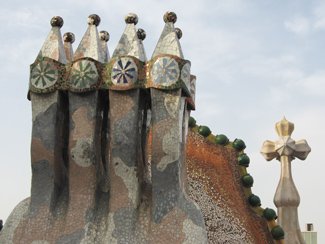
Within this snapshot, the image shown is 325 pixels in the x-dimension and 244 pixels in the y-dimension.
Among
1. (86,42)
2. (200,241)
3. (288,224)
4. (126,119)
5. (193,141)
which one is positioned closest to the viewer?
(200,241)

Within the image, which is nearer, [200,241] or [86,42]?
[200,241]

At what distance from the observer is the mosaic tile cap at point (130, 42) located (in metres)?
9.05

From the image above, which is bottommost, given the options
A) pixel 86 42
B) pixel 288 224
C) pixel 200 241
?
pixel 200 241

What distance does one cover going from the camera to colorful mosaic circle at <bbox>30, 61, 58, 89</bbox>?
888cm

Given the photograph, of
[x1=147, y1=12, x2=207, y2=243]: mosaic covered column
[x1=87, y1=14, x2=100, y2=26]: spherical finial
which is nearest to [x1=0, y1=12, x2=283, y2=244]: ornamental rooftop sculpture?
[x1=147, y1=12, x2=207, y2=243]: mosaic covered column

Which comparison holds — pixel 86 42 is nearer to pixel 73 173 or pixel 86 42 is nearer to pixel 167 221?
pixel 73 173

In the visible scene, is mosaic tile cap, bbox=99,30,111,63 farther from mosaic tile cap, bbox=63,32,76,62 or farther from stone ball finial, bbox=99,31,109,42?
mosaic tile cap, bbox=63,32,76,62

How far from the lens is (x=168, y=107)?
8.41 m

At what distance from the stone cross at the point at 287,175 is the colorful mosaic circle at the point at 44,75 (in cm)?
671

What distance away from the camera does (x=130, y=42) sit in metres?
9.17

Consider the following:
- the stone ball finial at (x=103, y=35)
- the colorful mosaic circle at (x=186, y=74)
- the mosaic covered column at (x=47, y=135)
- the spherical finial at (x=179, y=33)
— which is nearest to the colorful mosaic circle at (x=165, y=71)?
the colorful mosaic circle at (x=186, y=74)

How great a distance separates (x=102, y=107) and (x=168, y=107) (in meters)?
1.22

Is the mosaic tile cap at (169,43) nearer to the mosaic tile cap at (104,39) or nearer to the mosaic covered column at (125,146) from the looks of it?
the mosaic covered column at (125,146)

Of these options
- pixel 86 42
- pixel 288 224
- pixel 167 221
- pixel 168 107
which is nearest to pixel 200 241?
pixel 167 221
